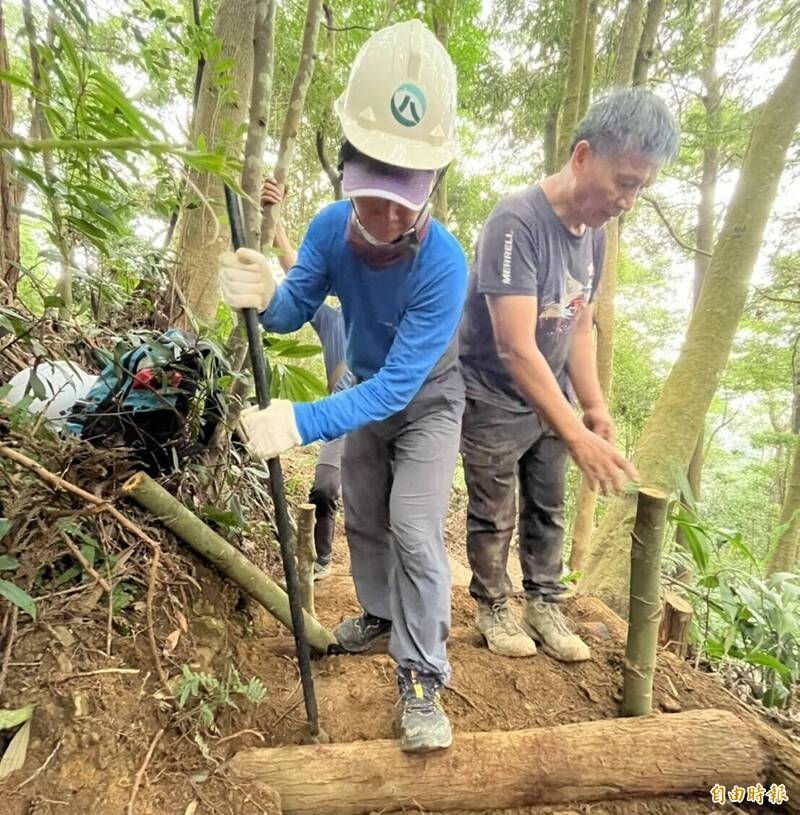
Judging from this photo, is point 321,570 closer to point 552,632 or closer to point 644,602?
point 552,632

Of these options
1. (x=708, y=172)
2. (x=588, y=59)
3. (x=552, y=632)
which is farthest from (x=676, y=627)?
(x=708, y=172)

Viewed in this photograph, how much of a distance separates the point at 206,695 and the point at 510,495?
1262mm

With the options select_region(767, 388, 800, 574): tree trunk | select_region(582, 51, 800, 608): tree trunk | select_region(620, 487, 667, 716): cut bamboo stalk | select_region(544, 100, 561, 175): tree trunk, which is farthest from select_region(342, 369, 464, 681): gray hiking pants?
select_region(544, 100, 561, 175): tree trunk

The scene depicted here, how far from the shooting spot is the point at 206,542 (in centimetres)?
175

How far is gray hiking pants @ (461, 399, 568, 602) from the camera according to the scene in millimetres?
2076

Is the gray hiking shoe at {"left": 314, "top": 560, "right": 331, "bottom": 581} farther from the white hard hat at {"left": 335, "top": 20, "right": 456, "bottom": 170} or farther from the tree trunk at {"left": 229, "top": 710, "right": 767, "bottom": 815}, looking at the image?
the white hard hat at {"left": 335, "top": 20, "right": 456, "bottom": 170}

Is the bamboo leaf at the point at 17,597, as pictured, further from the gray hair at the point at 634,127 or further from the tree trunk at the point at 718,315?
the tree trunk at the point at 718,315

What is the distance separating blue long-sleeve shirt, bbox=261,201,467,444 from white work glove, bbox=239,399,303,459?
28 mm

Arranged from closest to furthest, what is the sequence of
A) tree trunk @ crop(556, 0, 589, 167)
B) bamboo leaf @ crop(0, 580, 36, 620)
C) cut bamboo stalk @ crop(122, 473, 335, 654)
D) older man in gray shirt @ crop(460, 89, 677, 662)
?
bamboo leaf @ crop(0, 580, 36, 620) < cut bamboo stalk @ crop(122, 473, 335, 654) < older man in gray shirt @ crop(460, 89, 677, 662) < tree trunk @ crop(556, 0, 589, 167)

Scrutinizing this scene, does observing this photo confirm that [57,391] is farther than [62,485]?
Yes

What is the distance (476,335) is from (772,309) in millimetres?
7967

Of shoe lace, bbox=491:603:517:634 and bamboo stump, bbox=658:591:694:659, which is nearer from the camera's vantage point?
shoe lace, bbox=491:603:517:634

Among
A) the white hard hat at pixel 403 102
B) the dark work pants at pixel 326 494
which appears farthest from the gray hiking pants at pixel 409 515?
the dark work pants at pixel 326 494

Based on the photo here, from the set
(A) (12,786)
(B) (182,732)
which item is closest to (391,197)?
(B) (182,732)
